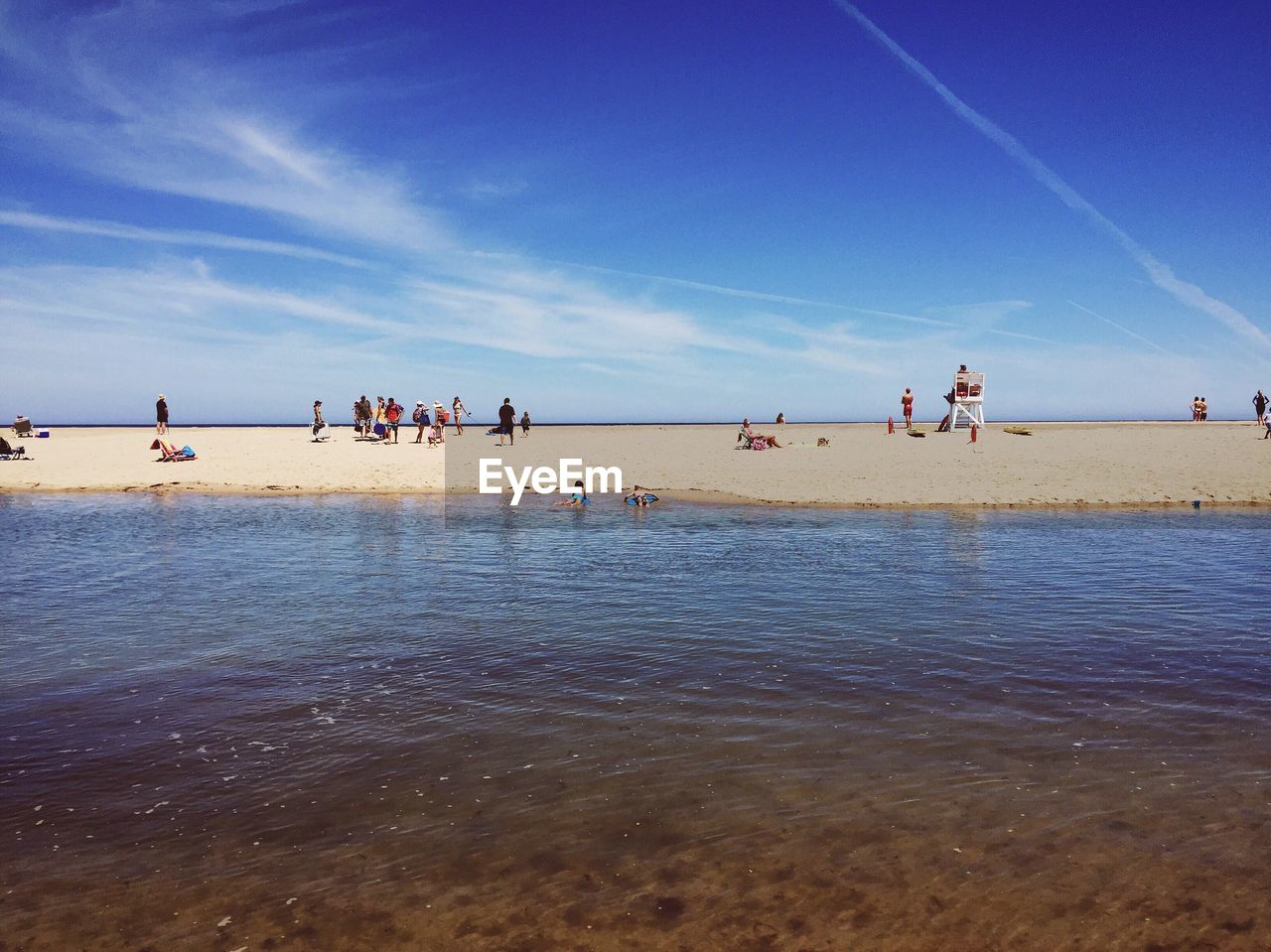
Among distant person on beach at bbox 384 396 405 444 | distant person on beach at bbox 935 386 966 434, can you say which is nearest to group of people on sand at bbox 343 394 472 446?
distant person on beach at bbox 384 396 405 444

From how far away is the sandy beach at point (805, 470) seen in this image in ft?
89.6

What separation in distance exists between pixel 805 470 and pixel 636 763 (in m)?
28.5

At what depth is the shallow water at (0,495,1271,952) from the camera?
4.75 m

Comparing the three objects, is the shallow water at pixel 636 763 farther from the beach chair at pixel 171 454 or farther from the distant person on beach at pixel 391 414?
the distant person on beach at pixel 391 414

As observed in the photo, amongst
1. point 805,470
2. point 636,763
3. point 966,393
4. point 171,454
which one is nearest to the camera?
point 636,763

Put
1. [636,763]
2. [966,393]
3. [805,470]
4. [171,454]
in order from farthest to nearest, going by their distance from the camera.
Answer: [966,393]
[171,454]
[805,470]
[636,763]

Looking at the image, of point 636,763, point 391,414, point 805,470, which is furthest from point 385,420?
point 636,763

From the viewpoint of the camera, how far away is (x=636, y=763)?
665 centimetres

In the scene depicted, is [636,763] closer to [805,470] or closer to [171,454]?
[805,470]

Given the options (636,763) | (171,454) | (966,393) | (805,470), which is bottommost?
(636,763)

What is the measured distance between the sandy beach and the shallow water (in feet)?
46.6

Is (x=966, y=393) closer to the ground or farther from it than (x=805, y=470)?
farther from it

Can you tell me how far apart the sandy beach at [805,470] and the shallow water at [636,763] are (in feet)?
46.6

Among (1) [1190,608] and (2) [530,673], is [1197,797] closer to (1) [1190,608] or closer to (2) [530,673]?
(2) [530,673]
